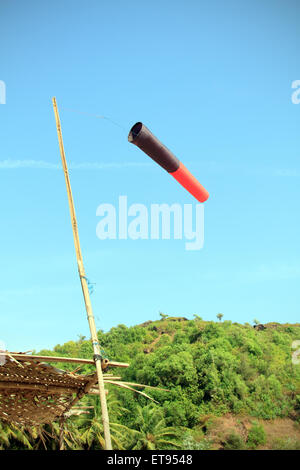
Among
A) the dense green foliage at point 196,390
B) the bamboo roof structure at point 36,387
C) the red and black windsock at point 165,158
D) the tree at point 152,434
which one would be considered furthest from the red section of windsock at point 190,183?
the tree at point 152,434

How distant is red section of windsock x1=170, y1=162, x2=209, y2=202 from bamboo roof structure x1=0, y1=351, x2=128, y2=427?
9.99 feet

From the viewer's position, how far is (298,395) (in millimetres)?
30781

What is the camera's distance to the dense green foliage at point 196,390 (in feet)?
74.2

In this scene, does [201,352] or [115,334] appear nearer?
[201,352]

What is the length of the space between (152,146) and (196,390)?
27053mm

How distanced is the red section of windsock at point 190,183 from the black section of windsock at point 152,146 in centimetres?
24

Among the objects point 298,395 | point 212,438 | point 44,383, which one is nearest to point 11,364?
point 44,383

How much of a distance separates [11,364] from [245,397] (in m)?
27.5

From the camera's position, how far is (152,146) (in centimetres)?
587

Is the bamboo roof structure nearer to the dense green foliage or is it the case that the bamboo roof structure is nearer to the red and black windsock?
the red and black windsock

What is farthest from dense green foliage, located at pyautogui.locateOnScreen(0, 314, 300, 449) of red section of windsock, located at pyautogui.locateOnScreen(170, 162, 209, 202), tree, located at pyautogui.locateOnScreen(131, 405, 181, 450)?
red section of windsock, located at pyautogui.locateOnScreen(170, 162, 209, 202)

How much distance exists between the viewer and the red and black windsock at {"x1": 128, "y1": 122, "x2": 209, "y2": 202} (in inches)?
221
